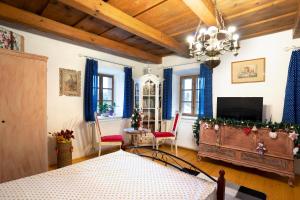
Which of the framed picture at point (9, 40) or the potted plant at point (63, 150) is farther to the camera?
the potted plant at point (63, 150)

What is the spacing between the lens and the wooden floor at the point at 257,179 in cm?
238

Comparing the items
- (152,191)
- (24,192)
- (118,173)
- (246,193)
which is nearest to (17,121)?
(24,192)

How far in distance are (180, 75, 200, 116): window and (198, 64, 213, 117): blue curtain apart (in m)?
0.52

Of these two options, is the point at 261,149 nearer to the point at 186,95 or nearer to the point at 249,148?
the point at 249,148

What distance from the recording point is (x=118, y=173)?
5.19ft

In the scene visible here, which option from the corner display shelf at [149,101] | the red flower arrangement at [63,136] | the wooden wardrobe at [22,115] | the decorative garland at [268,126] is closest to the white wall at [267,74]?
the decorative garland at [268,126]

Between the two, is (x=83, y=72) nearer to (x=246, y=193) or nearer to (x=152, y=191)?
(x=152, y=191)

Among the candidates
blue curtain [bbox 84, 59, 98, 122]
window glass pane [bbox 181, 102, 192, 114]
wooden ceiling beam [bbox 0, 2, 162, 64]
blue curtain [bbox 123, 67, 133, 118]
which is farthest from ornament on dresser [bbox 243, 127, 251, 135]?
blue curtain [bbox 84, 59, 98, 122]

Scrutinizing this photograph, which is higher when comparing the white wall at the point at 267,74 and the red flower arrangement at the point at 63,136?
the white wall at the point at 267,74

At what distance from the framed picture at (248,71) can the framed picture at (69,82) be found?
328 centimetres

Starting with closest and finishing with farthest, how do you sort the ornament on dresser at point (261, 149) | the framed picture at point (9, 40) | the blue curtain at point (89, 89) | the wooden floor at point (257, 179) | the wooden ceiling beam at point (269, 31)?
the framed picture at point (9, 40)
the wooden floor at point (257, 179)
the ornament on dresser at point (261, 149)
the wooden ceiling beam at point (269, 31)
the blue curtain at point (89, 89)

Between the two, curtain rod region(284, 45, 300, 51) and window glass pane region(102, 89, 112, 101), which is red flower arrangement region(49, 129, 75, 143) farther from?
curtain rod region(284, 45, 300, 51)

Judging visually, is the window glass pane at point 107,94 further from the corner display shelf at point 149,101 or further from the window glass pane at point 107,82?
the corner display shelf at point 149,101

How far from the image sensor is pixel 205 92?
156 inches
